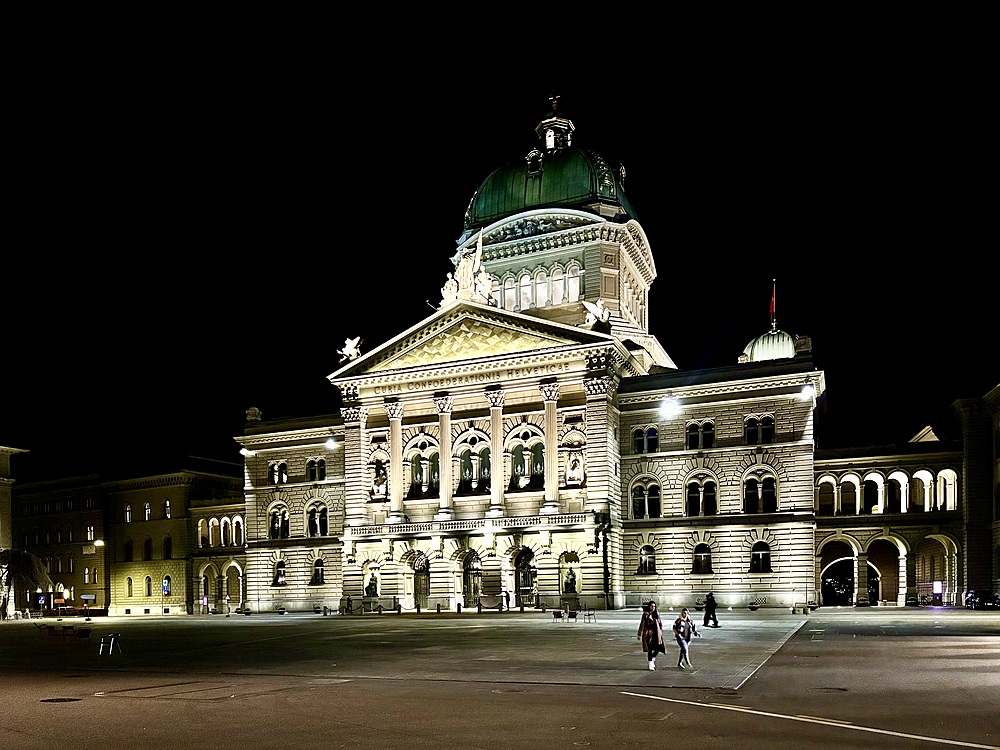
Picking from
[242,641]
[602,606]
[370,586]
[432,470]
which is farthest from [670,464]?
[242,641]

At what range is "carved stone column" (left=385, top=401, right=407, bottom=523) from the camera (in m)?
72.6

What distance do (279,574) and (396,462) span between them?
15673 mm

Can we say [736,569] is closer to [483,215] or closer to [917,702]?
[483,215]

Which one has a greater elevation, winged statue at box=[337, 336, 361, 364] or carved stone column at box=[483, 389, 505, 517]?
winged statue at box=[337, 336, 361, 364]

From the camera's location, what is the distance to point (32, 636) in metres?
49.4

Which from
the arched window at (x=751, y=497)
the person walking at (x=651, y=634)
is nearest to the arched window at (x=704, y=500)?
the arched window at (x=751, y=497)

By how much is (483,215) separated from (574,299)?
12.9 m

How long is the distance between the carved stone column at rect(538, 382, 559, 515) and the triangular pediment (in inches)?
122

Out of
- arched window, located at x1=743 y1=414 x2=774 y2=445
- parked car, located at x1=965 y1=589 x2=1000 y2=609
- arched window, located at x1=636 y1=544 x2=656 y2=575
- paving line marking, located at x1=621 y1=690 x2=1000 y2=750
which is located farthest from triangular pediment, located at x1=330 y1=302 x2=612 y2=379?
paving line marking, located at x1=621 y1=690 x2=1000 y2=750

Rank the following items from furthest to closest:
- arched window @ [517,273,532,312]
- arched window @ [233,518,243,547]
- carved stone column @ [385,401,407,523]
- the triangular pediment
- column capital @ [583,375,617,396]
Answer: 1. arched window @ [233,518,243,547]
2. arched window @ [517,273,532,312]
3. carved stone column @ [385,401,407,523]
4. the triangular pediment
5. column capital @ [583,375,617,396]

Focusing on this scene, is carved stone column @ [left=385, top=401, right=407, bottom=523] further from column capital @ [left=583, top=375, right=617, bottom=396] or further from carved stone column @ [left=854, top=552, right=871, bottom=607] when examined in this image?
carved stone column @ [left=854, top=552, right=871, bottom=607]

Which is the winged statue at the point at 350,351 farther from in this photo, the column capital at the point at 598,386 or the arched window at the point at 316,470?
the column capital at the point at 598,386

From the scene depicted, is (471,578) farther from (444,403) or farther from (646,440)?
(646,440)

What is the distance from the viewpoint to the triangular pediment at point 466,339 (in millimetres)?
70125
